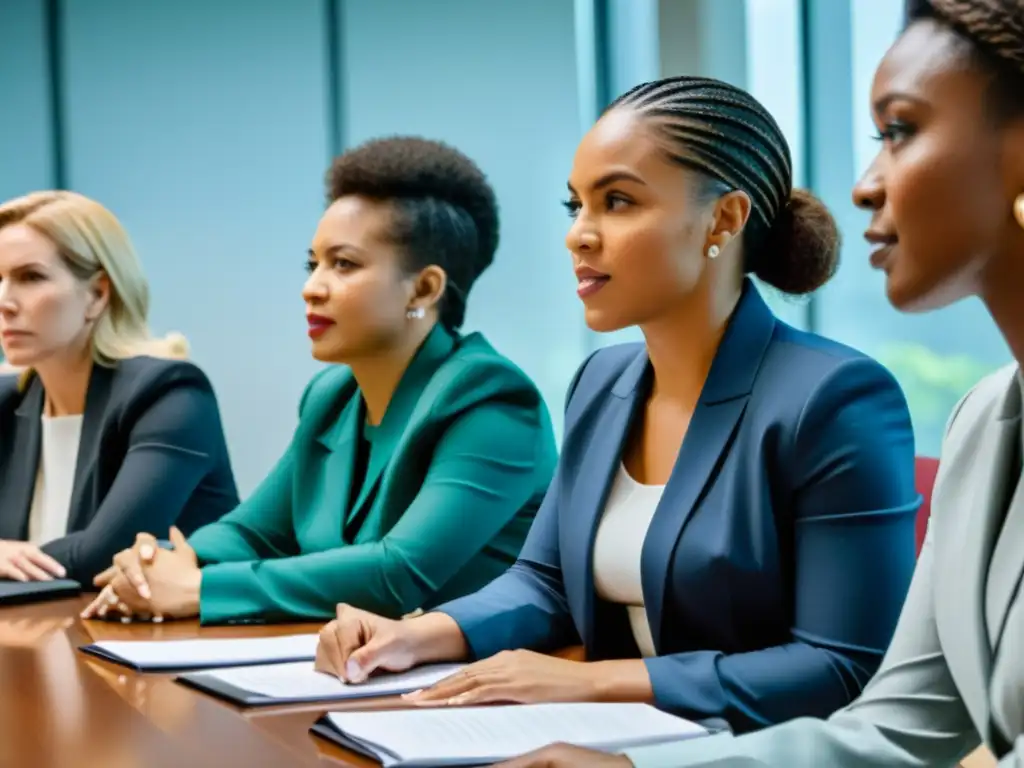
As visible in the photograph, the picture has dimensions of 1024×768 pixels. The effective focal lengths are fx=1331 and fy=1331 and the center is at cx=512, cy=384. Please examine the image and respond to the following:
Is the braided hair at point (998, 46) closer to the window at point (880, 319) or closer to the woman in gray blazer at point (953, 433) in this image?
the woman in gray blazer at point (953, 433)

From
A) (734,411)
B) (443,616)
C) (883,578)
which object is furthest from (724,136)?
(443,616)

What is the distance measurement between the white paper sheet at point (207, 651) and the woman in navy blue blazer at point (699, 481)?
0.43 feet

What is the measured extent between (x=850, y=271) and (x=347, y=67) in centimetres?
193

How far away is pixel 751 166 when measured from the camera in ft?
5.96

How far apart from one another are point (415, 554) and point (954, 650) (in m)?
1.21

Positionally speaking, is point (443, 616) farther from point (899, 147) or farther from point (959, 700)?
point (899, 147)

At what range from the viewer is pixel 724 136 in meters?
1.79

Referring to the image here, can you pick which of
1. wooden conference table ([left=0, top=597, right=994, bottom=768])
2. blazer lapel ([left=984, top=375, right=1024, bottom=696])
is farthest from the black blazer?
blazer lapel ([left=984, top=375, right=1024, bottom=696])

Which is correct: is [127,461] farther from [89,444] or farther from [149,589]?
[149,589]

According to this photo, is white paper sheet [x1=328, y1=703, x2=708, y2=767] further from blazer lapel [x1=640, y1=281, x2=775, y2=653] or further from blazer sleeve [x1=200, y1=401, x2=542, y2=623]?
blazer sleeve [x1=200, y1=401, x2=542, y2=623]

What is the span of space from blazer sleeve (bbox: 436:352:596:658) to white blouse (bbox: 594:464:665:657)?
13 cm

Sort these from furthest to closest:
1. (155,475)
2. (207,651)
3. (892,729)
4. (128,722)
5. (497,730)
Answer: (155,475) < (207,651) < (128,722) < (497,730) < (892,729)

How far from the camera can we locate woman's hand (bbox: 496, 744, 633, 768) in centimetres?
114

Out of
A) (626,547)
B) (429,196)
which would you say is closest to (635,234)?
(626,547)
